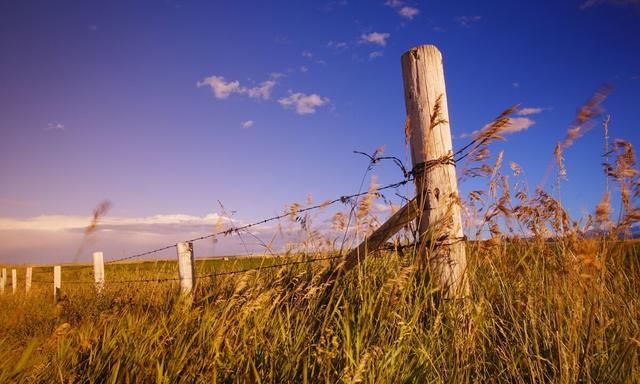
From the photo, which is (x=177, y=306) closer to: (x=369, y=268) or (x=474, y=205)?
(x=369, y=268)

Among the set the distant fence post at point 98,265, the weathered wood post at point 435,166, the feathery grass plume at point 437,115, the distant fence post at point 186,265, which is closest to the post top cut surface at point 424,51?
the weathered wood post at point 435,166

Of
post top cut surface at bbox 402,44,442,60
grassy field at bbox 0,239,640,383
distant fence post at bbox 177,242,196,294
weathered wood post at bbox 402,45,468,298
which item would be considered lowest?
grassy field at bbox 0,239,640,383

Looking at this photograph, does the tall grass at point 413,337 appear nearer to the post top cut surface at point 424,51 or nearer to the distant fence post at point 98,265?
the post top cut surface at point 424,51

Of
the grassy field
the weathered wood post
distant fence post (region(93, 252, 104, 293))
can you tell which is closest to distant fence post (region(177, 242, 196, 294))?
the grassy field

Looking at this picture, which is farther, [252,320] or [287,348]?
[252,320]

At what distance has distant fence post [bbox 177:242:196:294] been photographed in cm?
508

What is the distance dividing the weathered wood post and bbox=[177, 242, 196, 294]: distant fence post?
3204 mm

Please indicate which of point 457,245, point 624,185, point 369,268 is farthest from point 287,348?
point 624,185

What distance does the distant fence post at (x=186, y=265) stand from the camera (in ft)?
16.7

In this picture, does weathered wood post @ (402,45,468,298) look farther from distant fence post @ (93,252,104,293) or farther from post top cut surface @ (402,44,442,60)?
distant fence post @ (93,252,104,293)

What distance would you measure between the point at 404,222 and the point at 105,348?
2.32 meters

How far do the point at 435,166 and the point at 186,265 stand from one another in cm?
346

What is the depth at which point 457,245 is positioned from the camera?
3.05 meters

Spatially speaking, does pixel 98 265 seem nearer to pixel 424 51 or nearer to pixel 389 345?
pixel 389 345
